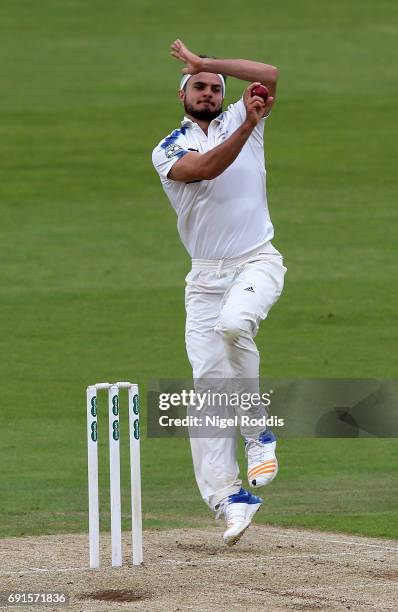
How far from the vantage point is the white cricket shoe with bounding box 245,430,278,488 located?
31.2 ft

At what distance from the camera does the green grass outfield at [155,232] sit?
13.5 metres

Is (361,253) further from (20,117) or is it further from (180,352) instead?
(20,117)

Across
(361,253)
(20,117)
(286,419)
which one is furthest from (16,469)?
(20,117)

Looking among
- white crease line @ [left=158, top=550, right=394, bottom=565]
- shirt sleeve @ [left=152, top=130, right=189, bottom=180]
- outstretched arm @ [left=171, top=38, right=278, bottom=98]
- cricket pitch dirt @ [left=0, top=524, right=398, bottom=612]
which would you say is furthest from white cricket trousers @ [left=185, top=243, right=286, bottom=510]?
outstretched arm @ [left=171, top=38, right=278, bottom=98]

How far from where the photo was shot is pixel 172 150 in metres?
9.66

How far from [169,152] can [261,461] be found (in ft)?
6.61

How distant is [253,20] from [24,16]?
6344 millimetres

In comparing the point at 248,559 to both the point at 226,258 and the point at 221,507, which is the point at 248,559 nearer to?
the point at 221,507

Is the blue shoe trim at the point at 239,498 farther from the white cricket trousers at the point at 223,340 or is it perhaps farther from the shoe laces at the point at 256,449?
the shoe laces at the point at 256,449

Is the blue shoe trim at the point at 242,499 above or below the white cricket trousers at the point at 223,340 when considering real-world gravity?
below

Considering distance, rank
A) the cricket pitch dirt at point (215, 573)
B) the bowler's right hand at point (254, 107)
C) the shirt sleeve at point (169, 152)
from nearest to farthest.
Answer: the cricket pitch dirt at point (215, 573) → the bowler's right hand at point (254, 107) → the shirt sleeve at point (169, 152)

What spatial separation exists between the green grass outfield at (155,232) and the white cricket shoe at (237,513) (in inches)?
67.6

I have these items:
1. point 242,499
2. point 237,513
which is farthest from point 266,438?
point 237,513

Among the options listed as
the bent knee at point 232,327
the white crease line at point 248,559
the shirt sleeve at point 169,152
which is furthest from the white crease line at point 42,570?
the shirt sleeve at point 169,152
